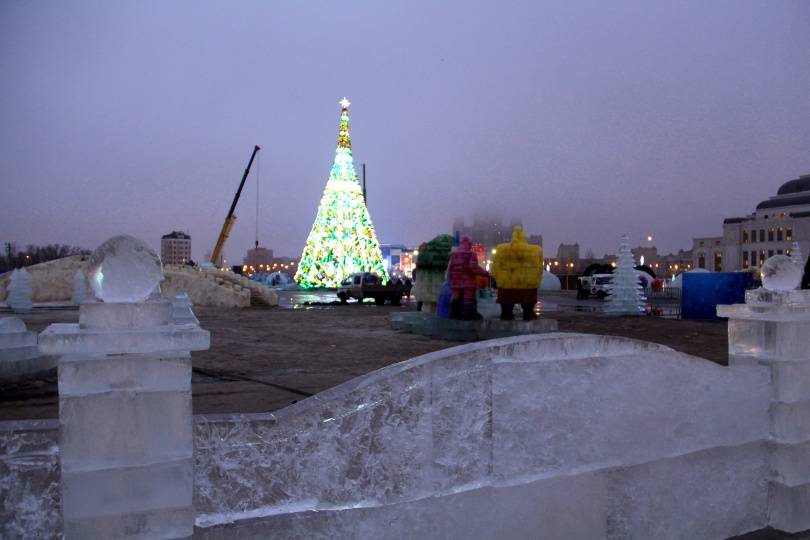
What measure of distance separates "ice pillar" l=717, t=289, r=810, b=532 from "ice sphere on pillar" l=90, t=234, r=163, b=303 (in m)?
3.82

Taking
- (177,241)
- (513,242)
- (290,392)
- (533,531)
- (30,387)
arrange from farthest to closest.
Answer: (177,241) < (513,242) < (30,387) < (290,392) < (533,531)

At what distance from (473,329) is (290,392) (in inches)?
280

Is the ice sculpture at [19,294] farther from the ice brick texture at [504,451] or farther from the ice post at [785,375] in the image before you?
the ice post at [785,375]

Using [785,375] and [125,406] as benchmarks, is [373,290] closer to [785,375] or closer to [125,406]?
[785,375]

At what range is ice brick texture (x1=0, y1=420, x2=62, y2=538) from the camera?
91.3 inches

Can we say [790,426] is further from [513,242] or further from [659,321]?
[659,321]

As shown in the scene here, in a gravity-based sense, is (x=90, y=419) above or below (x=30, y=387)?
above

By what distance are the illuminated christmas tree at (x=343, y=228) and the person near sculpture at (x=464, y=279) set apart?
2668 cm

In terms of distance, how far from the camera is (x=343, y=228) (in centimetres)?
4144

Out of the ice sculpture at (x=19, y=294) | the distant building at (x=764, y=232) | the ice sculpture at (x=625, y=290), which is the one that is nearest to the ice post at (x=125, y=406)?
the ice sculpture at (x=625, y=290)

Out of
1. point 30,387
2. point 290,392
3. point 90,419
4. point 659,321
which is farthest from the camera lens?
point 659,321

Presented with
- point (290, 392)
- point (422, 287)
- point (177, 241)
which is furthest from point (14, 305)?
point (177, 241)

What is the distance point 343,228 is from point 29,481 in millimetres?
39324

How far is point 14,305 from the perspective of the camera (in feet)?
77.3
